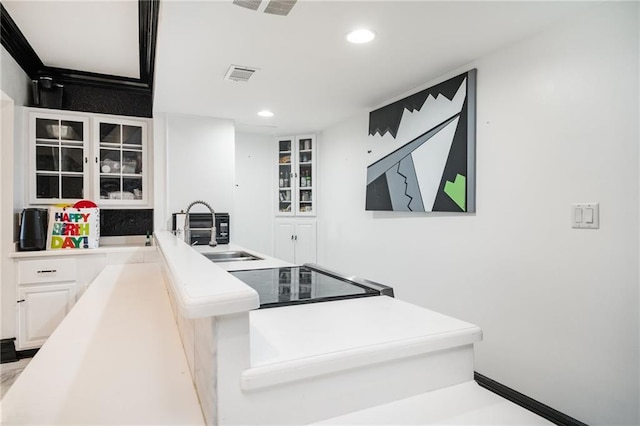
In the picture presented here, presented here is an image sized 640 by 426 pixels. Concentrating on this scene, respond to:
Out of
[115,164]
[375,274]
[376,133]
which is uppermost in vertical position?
[376,133]

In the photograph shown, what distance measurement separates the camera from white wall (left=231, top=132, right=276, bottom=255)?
15.2ft

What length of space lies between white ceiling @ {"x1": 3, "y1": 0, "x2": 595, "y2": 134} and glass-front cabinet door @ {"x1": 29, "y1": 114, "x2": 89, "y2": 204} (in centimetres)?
55

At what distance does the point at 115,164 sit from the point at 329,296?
3.09 metres

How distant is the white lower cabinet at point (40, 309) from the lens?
2992 mm

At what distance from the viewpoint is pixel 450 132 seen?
8.25 ft

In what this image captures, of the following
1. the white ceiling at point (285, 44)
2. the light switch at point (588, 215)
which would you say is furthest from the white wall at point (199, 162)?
the light switch at point (588, 215)

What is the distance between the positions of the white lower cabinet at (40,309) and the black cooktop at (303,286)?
223 cm

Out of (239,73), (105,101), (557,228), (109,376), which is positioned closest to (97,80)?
(105,101)

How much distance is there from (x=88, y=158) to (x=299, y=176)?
2.24m

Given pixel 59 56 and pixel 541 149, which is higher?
pixel 59 56

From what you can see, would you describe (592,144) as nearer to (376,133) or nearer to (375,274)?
(376,133)

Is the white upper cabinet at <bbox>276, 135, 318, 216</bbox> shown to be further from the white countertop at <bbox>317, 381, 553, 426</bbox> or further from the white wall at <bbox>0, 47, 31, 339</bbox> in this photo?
the white countertop at <bbox>317, 381, 553, 426</bbox>

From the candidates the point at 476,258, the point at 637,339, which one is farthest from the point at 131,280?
the point at 637,339

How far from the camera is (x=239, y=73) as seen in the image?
99.3 inches
